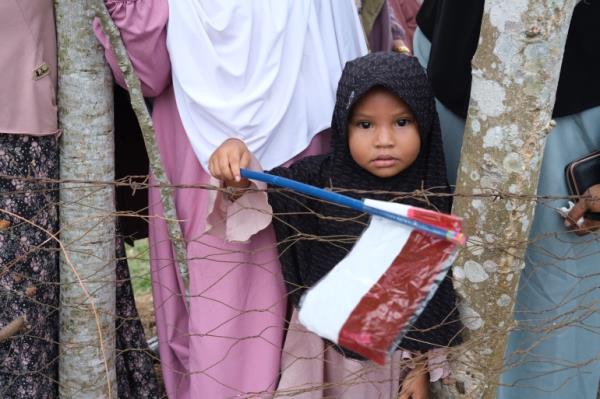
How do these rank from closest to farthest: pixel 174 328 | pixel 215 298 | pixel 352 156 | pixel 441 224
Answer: pixel 441 224 < pixel 352 156 < pixel 215 298 < pixel 174 328

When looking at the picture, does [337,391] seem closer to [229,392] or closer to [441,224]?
[229,392]

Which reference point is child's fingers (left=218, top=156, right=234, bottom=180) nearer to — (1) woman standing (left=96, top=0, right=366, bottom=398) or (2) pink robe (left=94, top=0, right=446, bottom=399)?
(1) woman standing (left=96, top=0, right=366, bottom=398)

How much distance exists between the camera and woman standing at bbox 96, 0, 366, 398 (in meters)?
2.17

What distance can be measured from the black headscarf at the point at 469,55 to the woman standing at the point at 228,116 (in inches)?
10.1

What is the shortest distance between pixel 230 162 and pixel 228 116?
0.22 meters

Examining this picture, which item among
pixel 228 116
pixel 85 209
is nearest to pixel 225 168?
pixel 228 116

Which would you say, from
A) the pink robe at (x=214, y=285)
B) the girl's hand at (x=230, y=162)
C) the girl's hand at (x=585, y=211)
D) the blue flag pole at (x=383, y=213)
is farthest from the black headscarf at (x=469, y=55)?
the blue flag pole at (x=383, y=213)

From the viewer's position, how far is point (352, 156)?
2133 millimetres

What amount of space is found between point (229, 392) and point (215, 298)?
0.99ft

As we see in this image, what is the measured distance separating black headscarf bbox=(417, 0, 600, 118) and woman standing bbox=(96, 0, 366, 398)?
26 cm


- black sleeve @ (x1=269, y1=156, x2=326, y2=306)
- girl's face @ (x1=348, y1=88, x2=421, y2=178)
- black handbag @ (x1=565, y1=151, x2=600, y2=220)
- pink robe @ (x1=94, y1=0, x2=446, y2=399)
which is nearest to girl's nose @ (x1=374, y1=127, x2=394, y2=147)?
girl's face @ (x1=348, y1=88, x2=421, y2=178)

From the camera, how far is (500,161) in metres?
1.90

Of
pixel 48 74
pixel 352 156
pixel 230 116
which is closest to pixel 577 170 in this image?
pixel 352 156

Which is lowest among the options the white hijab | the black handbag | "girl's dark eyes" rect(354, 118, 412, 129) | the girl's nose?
the black handbag
